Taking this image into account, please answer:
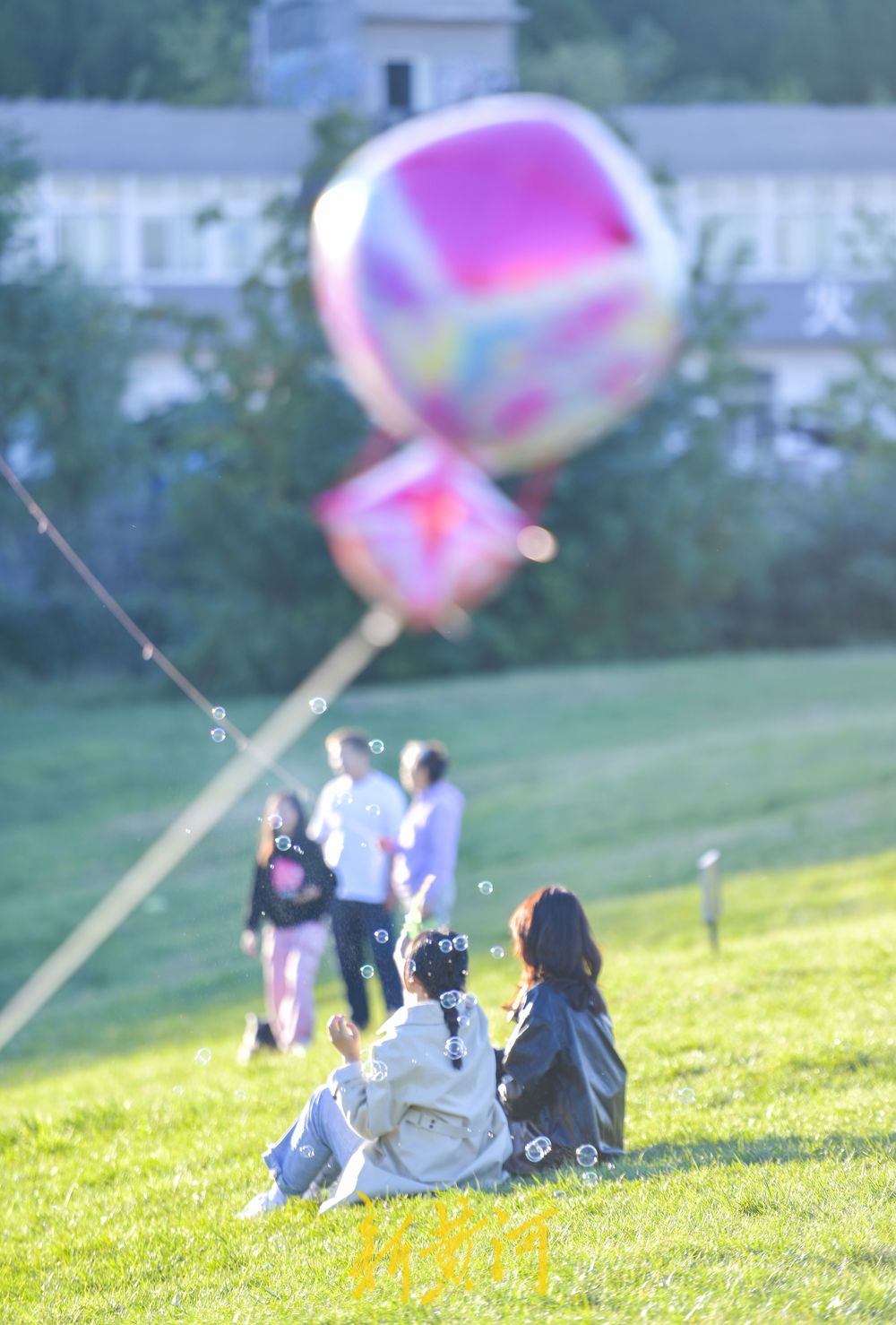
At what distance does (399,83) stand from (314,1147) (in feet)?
132

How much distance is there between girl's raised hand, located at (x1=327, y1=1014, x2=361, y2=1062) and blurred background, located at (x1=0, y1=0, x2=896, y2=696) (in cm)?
1447

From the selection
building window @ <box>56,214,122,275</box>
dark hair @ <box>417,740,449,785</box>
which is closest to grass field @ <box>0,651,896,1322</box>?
dark hair @ <box>417,740,449,785</box>

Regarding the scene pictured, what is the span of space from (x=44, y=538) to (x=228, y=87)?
20.8 metres

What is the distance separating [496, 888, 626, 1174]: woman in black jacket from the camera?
221 inches

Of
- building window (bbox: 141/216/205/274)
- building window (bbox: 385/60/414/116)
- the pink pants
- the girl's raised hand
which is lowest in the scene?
the pink pants

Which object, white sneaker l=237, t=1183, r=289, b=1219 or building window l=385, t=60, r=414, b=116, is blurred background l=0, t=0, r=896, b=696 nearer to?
building window l=385, t=60, r=414, b=116

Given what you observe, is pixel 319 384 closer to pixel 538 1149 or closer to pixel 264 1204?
pixel 264 1204

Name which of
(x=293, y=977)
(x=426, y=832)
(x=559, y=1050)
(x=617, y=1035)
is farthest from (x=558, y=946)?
(x=293, y=977)

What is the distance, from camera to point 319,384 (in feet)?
91.2

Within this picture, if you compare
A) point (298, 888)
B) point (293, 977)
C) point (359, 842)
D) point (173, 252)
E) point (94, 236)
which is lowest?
point (293, 977)

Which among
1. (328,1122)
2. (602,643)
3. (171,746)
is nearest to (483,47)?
(602,643)

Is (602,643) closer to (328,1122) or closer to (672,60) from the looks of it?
(328,1122)

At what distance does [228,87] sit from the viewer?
47625 millimetres

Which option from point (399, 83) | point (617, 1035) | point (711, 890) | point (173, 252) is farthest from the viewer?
point (399, 83)
